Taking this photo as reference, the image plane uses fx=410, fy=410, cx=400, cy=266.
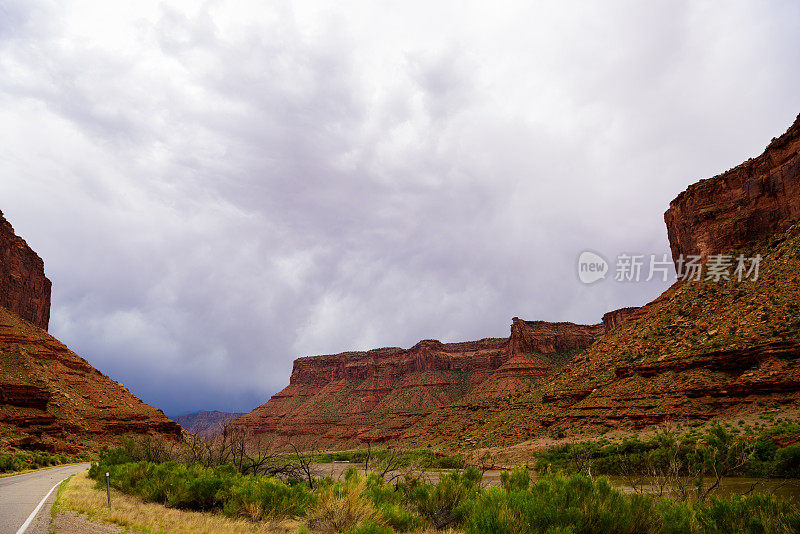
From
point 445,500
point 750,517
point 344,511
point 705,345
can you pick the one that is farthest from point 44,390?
point 705,345

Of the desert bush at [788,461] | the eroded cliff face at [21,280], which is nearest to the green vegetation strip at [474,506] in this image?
the desert bush at [788,461]

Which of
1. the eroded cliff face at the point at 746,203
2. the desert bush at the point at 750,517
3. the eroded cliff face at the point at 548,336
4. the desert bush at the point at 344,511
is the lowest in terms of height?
the desert bush at the point at 344,511

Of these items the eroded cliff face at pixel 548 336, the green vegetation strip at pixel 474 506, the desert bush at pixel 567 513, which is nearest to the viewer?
the desert bush at pixel 567 513

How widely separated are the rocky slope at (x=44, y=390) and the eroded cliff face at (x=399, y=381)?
32651 mm

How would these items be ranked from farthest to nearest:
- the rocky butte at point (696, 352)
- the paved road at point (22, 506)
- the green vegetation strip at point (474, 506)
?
the rocky butte at point (696, 352)
the paved road at point (22, 506)
the green vegetation strip at point (474, 506)

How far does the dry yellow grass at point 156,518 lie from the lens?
9.47m

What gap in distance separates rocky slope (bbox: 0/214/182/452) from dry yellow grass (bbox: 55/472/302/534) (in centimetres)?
2988

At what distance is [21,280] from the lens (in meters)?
61.9

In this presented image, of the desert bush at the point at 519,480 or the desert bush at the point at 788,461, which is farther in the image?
the desert bush at the point at 788,461

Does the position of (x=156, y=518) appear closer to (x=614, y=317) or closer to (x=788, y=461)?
(x=788, y=461)

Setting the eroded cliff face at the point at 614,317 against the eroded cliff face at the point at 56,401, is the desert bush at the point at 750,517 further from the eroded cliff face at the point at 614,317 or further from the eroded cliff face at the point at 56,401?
the eroded cliff face at the point at 614,317

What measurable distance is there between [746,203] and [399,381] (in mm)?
97362

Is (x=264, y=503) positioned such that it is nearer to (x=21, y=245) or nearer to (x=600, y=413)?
(x=600, y=413)

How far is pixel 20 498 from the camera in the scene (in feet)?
44.7
